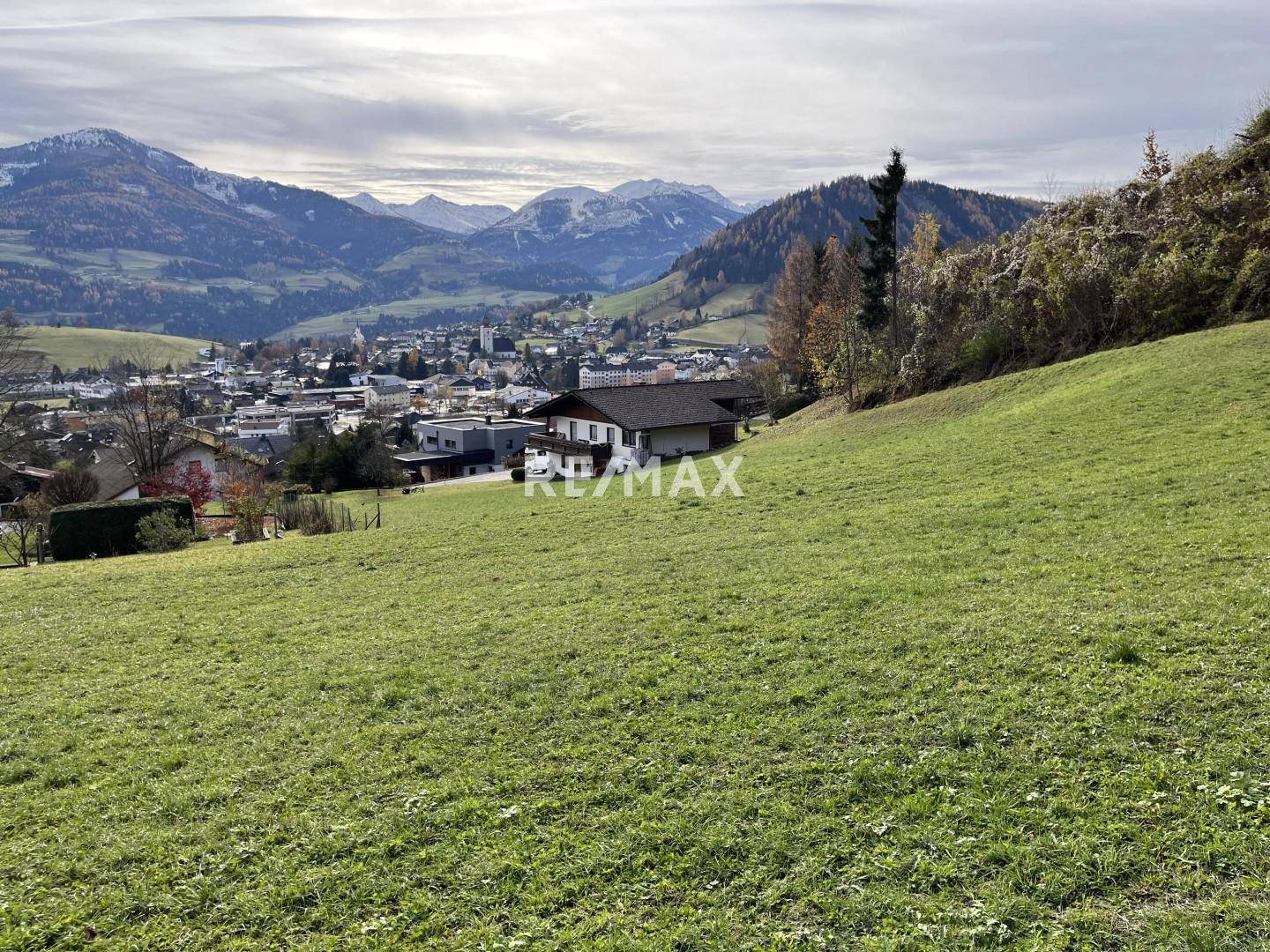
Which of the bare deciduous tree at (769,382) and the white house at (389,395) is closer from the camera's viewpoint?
the bare deciduous tree at (769,382)

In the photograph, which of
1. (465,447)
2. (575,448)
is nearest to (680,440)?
(575,448)

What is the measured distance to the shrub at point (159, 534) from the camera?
2330 cm

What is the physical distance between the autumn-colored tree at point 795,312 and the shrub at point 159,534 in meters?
45.8

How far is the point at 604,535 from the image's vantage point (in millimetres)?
17203

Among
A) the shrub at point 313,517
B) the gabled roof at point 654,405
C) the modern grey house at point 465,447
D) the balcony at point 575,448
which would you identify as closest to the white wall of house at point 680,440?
the gabled roof at point 654,405

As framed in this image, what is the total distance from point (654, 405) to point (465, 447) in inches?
1527

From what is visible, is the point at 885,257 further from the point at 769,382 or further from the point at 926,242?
the point at 769,382

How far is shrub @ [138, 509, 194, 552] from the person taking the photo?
76.4ft

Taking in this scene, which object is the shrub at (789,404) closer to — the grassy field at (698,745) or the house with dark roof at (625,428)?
the house with dark roof at (625,428)

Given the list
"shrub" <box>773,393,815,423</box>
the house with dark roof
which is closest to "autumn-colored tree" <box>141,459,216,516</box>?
the house with dark roof

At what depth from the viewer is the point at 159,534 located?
76.7 feet

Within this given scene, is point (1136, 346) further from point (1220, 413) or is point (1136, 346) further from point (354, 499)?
point (354, 499)

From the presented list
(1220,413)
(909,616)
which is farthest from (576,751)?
(1220,413)

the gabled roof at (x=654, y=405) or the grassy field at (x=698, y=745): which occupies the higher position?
the gabled roof at (x=654, y=405)
